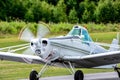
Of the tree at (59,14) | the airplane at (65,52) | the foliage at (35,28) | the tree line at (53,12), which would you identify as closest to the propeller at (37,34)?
the airplane at (65,52)

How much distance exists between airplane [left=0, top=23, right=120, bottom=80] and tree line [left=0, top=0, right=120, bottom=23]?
204 ft

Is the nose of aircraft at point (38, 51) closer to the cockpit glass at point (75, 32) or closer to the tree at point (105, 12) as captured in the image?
the cockpit glass at point (75, 32)

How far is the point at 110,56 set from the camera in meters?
18.1

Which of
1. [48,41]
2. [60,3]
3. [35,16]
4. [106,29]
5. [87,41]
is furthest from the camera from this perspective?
[60,3]

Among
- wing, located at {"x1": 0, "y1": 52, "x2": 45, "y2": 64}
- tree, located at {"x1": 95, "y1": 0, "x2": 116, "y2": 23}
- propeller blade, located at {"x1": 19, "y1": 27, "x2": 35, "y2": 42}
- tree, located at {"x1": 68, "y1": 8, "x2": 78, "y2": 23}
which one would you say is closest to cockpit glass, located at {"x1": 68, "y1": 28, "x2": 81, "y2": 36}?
wing, located at {"x1": 0, "y1": 52, "x2": 45, "y2": 64}

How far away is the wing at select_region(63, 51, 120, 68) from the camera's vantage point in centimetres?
→ 1812

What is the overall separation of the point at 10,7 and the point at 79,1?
14.6 meters

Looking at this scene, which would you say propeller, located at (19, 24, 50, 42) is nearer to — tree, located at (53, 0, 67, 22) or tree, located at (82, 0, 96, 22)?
tree, located at (53, 0, 67, 22)

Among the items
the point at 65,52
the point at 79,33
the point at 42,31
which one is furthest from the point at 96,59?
the point at 42,31

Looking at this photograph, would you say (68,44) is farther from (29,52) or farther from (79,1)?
(79,1)

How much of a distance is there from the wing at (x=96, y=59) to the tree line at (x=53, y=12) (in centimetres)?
Answer: 6254

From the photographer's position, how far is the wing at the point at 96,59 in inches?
713

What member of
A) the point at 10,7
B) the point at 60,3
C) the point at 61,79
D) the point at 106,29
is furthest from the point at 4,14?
the point at 61,79

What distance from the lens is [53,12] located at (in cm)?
8594
